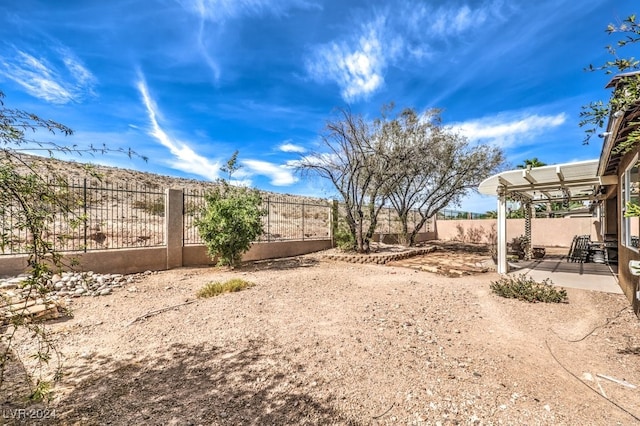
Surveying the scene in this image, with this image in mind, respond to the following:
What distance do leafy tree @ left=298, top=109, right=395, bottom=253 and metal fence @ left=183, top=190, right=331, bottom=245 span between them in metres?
1.64

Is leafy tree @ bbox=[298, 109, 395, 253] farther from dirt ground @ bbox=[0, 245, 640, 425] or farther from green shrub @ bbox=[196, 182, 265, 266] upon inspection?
dirt ground @ bbox=[0, 245, 640, 425]

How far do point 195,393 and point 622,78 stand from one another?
4.54 m

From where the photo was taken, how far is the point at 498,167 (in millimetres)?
13438

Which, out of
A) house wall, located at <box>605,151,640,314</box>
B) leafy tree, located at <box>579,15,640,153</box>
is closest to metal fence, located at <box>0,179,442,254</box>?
leafy tree, located at <box>579,15,640,153</box>

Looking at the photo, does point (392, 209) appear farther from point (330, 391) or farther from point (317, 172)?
point (330, 391)

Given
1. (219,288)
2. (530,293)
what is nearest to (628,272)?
(530,293)

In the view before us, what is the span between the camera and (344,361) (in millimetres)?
3104

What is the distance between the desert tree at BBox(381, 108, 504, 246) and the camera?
12.5 m

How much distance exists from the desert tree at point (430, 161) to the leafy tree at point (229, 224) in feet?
21.9

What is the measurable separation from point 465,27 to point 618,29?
694 cm

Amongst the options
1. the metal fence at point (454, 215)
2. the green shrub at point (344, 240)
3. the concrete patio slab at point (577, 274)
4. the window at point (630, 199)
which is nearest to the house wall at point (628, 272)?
the window at point (630, 199)

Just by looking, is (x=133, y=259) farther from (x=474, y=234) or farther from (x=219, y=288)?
(x=474, y=234)

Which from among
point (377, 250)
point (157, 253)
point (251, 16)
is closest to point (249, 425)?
point (157, 253)

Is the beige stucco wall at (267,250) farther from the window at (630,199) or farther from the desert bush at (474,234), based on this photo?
the desert bush at (474,234)
